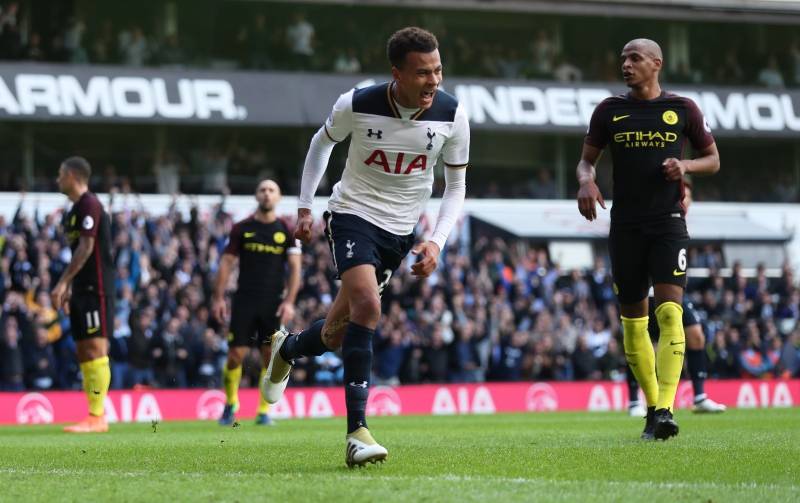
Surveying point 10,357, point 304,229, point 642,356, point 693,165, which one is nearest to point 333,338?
point 304,229

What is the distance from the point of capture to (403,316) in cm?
2378

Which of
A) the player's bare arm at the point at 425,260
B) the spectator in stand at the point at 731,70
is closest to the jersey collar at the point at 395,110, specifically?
the player's bare arm at the point at 425,260

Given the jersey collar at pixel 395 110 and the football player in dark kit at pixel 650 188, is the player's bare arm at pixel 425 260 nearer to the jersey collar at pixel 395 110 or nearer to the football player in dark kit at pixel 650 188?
the jersey collar at pixel 395 110

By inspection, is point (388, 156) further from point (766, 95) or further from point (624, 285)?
point (766, 95)

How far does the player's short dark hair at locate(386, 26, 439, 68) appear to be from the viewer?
7.78 m

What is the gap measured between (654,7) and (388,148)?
29.5 meters

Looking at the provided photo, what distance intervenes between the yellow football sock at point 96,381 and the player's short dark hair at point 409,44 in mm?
6464

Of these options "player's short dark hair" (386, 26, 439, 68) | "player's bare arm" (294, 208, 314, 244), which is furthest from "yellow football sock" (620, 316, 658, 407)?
"player's short dark hair" (386, 26, 439, 68)

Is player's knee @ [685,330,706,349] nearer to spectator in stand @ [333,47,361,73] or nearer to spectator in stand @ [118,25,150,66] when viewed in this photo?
spectator in stand @ [118,25,150,66]

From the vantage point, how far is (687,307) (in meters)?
14.5

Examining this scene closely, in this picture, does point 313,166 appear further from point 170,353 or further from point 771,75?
point 771,75

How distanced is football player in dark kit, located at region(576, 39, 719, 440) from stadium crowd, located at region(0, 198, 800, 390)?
490 inches

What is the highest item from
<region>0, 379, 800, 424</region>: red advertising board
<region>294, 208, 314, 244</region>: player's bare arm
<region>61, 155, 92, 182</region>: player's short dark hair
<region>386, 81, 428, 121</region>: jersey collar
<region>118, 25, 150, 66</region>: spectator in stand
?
<region>118, 25, 150, 66</region>: spectator in stand

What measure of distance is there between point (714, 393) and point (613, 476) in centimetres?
1703
